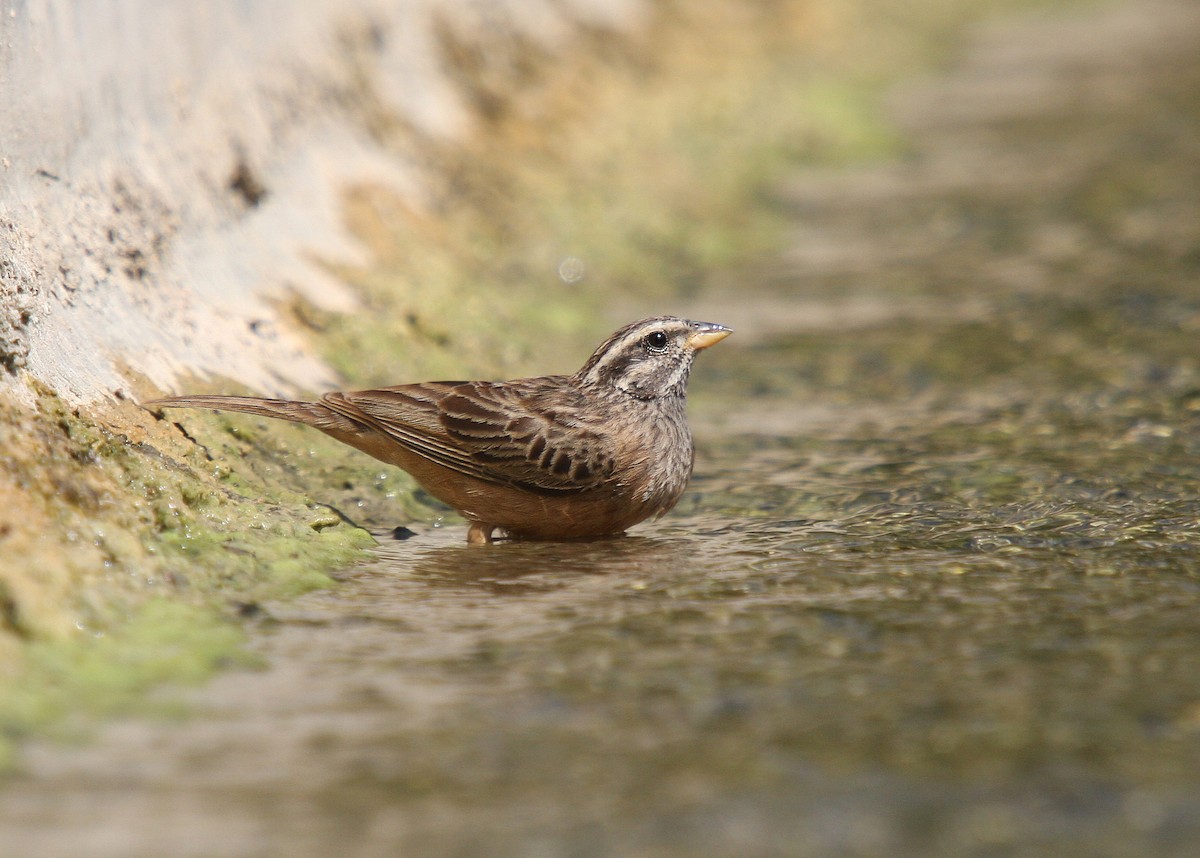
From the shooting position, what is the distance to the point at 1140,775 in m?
3.72

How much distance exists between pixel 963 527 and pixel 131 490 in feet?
10.4

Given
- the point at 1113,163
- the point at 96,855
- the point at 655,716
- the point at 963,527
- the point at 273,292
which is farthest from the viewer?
the point at 1113,163

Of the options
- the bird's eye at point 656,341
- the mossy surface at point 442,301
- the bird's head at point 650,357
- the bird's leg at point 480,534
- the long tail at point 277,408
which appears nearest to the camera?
the mossy surface at point 442,301

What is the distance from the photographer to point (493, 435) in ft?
21.1

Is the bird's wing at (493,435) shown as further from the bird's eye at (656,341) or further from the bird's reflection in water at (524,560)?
the bird's eye at (656,341)

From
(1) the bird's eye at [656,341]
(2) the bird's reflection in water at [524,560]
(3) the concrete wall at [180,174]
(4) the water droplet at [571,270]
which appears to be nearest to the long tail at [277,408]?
(3) the concrete wall at [180,174]

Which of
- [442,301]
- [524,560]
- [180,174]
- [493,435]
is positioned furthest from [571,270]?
[524,560]

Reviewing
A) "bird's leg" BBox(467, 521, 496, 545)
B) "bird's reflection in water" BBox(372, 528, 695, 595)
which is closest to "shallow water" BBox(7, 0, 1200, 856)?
"bird's reflection in water" BBox(372, 528, 695, 595)

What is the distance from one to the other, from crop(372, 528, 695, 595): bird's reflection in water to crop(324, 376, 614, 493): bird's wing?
0.29 metres

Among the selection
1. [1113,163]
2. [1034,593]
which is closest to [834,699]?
[1034,593]

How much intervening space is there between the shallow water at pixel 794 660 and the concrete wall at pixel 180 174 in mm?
1477

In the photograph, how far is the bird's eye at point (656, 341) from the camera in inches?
274

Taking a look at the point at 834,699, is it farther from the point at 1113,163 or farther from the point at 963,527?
the point at 1113,163

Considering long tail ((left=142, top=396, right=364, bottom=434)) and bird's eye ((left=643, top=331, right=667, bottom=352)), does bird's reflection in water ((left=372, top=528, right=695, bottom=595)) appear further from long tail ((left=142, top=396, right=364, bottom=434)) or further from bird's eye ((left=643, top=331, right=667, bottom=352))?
bird's eye ((left=643, top=331, right=667, bottom=352))
